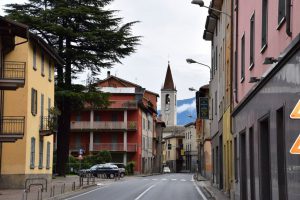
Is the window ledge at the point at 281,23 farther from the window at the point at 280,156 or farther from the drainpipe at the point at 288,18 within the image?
the window at the point at 280,156

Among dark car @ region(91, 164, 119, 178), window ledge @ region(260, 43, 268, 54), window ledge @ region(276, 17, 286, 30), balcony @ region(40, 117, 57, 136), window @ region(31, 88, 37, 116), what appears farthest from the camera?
dark car @ region(91, 164, 119, 178)

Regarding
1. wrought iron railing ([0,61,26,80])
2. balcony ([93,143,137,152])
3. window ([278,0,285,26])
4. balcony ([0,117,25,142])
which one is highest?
wrought iron railing ([0,61,26,80])

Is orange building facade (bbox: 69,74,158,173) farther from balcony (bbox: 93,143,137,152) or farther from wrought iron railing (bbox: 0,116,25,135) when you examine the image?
wrought iron railing (bbox: 0,116,25,135)

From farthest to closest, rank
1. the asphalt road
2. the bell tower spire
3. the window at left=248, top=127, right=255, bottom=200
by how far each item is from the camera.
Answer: the bell tower spire
the asphalt road
the window at left=248, top=127, right=255, bottom=200

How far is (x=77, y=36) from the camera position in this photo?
45219 millimetres

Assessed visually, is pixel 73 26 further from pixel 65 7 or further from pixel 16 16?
pixel 16 16

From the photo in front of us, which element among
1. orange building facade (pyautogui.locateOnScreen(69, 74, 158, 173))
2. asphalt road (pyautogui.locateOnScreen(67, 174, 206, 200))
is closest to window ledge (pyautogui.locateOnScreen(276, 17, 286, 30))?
asphalt road (pyautogui.locateOnScreen(67, 174, 206, 200))

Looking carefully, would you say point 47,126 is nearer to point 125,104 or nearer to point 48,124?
point 48,124

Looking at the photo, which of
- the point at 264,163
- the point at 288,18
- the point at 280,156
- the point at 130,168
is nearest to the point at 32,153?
the point at 264,163

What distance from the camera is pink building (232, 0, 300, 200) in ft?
35.3

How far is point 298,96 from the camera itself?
32.9ft

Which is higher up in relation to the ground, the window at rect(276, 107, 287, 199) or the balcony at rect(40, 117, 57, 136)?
the balcony at rect(40, 117, 57, 136)

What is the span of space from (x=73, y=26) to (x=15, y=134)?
18832 mm

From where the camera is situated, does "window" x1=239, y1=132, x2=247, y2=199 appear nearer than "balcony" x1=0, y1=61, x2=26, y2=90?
Yes
